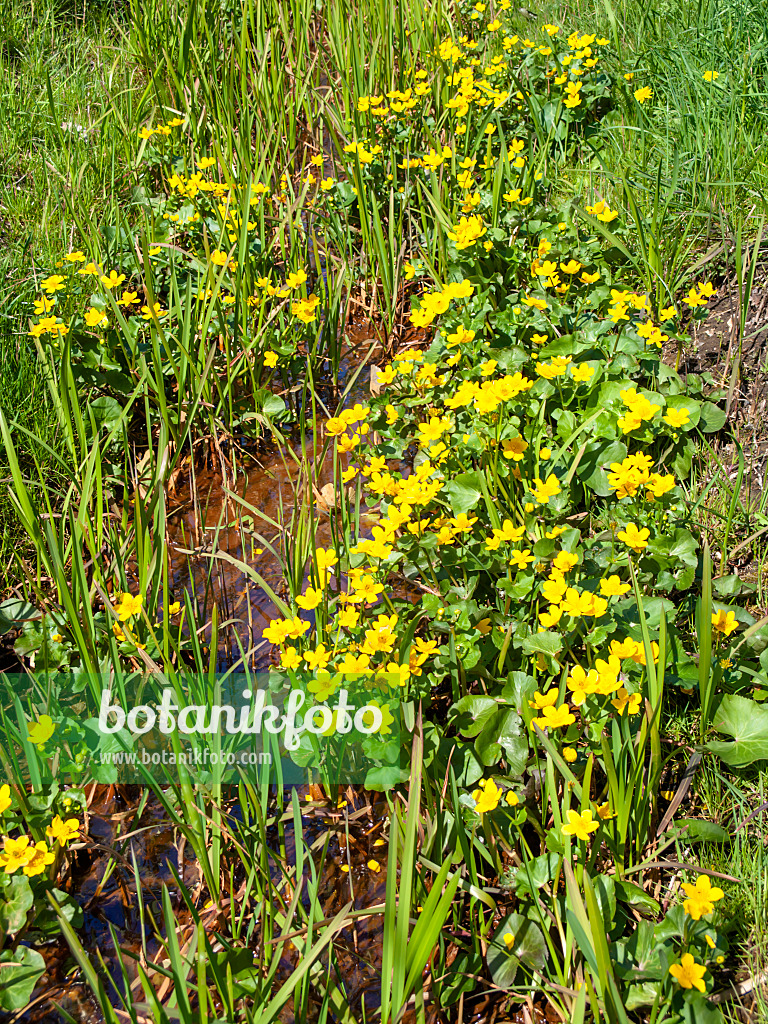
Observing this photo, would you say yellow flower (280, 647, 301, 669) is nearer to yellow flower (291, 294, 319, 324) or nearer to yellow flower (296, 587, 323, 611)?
yellow flower (296, 587, 323, 611)

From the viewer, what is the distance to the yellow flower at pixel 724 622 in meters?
1.74

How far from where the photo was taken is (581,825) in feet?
4.66

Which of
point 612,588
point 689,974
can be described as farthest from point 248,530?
point 689,974

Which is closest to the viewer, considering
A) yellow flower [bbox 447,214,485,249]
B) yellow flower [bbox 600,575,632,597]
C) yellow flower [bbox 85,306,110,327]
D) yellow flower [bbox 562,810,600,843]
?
yellow flower [bbox 562,810,600,843]

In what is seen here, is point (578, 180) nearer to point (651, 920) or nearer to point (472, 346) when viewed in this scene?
point (472, 346)

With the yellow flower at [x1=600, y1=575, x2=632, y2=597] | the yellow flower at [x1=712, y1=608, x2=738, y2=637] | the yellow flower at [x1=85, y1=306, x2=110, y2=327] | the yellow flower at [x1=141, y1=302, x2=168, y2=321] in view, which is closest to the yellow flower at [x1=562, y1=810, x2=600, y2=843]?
the yellow flower at [x1=600, y1=575, x2=632, y2=597]

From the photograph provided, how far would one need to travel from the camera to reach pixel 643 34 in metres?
3.58

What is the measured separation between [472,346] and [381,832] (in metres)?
1.48

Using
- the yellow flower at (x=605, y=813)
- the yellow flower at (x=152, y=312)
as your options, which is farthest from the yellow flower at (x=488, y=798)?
the yellow flower at (x=152, y=312)

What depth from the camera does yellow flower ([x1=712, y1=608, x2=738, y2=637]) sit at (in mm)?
1742

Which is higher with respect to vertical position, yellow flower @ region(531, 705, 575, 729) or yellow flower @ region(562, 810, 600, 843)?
yellow flower @ region(531, 705, 575, 729)

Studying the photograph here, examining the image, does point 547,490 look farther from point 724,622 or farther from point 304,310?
point 304,310

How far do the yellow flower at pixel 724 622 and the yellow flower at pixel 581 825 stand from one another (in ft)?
1.77

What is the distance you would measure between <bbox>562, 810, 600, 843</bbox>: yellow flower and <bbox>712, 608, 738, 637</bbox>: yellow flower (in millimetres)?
538
